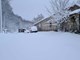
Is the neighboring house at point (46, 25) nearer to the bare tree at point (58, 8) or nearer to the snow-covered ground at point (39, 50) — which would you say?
the bare tree at point (58, 8)

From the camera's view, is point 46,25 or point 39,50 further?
point 46,25

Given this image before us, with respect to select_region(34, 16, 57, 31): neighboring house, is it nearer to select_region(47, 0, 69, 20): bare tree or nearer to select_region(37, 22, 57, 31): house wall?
select_region(37, 22, 57, 31): house wall

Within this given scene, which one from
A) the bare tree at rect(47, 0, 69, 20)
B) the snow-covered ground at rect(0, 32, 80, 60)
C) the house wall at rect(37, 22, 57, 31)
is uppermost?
the bare tree at rect(47, 0, 69, 20)

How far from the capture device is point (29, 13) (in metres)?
55.2

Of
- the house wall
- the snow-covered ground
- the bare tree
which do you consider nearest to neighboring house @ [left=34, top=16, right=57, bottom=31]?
the house wall

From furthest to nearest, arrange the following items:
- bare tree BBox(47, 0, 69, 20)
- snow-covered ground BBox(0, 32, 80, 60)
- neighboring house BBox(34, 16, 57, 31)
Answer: neighboring house BBox(34, 16, 57, 31)
bare tree BBox(47, 0, 69, 20)
snow-covered ground BBox(0, 32, 80, 60)

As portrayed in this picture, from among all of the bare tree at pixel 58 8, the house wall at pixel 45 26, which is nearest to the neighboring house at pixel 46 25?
the house wall at pixel 45 26

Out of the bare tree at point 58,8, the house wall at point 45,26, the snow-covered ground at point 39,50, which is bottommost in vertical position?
the snow-covered ground at point 39,50

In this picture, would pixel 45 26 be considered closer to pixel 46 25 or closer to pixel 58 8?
pixel 46 25

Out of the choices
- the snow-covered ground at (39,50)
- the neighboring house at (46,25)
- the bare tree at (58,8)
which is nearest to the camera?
the snow-covered ground at (39,50)

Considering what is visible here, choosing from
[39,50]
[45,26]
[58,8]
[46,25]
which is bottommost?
[39,50]

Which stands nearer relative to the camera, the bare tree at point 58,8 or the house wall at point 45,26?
the bare tree at point 58,8

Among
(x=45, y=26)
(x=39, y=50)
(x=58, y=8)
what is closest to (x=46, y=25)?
(x=45, y=26)

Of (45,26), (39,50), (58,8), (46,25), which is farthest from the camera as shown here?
(45,26)
